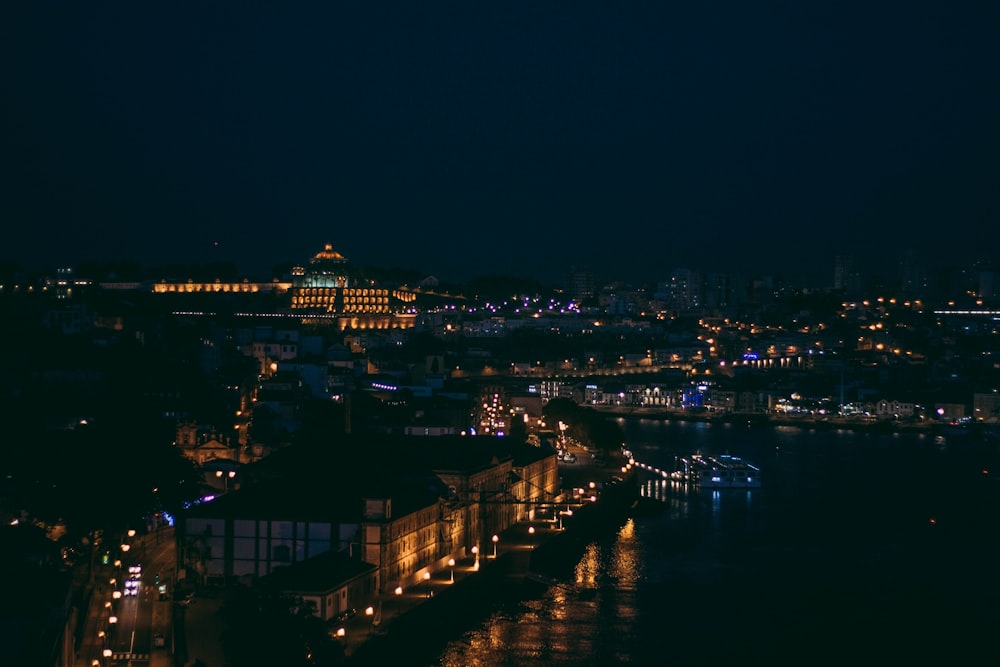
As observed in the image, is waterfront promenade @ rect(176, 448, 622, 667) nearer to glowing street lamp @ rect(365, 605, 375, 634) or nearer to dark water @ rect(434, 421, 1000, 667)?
glowing street lamp @ rect(365, 605, 375, 634)

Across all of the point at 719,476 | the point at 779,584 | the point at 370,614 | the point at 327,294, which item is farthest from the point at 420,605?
the point at 327,294

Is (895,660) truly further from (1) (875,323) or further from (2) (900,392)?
(1) (875,323)

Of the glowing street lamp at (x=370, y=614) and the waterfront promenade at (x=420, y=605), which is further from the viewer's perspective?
the glowing street lamp at (x=370, y=614)

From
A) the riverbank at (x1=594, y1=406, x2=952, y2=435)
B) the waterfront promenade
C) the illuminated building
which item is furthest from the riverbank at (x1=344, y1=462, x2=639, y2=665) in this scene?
the illuminated building

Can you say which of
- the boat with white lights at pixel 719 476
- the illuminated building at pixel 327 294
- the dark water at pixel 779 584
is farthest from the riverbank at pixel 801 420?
the boat with white lights at pixel 719 476

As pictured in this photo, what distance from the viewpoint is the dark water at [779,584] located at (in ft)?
19.3

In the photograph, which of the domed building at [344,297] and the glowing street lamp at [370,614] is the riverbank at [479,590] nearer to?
the glowing street lamp at [370,614]

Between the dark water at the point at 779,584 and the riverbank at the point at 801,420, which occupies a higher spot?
the riverbank at the point at 801,420

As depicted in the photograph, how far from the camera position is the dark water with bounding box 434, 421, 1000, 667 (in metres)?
5.88

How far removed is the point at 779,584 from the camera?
728 centimetres

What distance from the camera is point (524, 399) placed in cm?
1547

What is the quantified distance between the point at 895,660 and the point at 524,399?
386 inches

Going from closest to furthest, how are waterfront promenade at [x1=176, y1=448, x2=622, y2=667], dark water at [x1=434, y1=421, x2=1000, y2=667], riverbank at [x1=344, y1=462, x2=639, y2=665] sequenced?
waterfront promenade at [x1=176, y1=448, x2=622, y2=667] < riverbank at [x1=344, y1=462, x2=639, y2=665] < dark water at [x1=434, y1=421, x2=1000, y2=667]

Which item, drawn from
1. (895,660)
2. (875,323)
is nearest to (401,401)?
(895,660)
